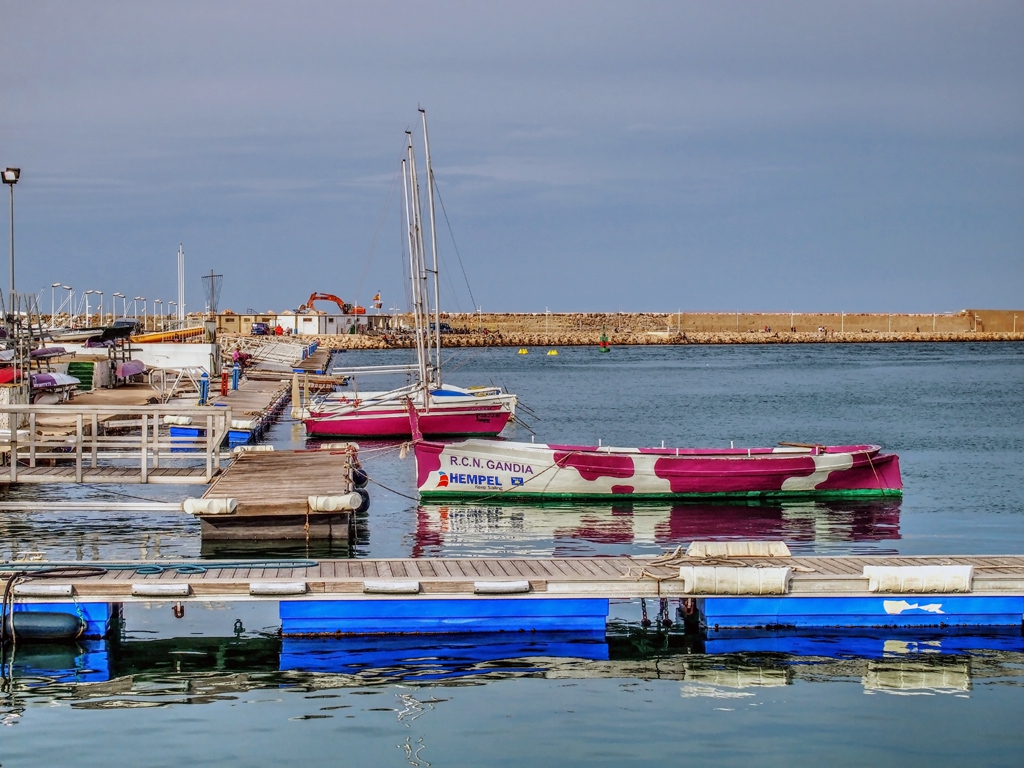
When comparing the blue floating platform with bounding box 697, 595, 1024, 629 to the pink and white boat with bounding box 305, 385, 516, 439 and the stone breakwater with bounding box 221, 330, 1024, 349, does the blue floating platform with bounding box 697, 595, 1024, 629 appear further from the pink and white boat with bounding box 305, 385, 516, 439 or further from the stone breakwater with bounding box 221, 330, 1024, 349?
the stone breakwater with bounding box 221, 330, 1024, 349

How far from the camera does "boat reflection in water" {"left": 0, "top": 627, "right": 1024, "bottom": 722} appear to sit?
1462cm

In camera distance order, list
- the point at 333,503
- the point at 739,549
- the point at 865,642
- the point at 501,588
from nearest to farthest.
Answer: the point at 501,588
the point at 865,642
the point at 739,549
the point at 333,503

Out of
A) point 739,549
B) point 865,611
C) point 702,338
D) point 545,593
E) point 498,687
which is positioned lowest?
point 498,687

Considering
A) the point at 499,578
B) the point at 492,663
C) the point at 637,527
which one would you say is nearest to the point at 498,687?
the point at 492,663

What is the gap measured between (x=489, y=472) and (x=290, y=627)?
1254cm

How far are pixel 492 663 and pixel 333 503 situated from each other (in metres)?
6.50

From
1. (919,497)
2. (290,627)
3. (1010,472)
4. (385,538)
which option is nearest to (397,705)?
(290,627)

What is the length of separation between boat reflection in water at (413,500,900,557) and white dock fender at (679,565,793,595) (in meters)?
6.94

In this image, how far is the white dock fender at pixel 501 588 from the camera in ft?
52.3

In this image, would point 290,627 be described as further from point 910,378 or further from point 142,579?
point 910,378

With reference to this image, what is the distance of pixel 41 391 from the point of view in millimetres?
39156

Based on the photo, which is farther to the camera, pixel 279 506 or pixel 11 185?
pixel 11 185

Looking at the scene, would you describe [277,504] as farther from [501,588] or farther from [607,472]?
[607,472]

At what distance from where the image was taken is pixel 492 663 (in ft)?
50.4
